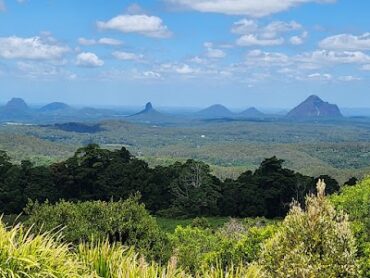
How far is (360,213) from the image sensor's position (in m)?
23.6

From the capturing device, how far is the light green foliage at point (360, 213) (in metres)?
18.6

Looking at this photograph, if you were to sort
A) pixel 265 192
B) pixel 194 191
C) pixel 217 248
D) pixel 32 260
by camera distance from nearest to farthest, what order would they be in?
pixel 32 260 < pixel 217 248 < pixel 265 192 < pixel 194 191

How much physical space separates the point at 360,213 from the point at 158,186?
160ft

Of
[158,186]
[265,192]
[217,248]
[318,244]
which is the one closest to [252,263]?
[318,244]

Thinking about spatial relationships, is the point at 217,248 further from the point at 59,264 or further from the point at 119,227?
the point at 59,264

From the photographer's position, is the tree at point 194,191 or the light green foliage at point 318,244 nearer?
the light green foliage at point 318,244

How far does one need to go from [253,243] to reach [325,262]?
12.5 meters

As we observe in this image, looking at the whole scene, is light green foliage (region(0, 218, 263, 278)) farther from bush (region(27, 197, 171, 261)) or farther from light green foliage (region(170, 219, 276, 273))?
bush (region(27, 197, 171, 261))

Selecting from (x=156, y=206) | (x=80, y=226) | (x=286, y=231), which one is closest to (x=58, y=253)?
(x=286, y=231)

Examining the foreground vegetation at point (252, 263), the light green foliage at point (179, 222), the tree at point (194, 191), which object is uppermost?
the foreground vegetation at point (252, 263)

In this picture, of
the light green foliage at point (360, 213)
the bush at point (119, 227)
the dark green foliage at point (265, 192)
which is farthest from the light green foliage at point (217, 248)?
the dark green foliage at point (265, 192)

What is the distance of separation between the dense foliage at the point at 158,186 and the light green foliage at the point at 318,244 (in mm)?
53993

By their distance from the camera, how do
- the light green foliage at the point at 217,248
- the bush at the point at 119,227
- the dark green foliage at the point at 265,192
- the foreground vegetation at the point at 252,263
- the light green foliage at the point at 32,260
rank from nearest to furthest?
the light green foliage at the point at 32,260
the foreground vegetation at the point at 252,263
the light green foliage at the point at 217,248
the bush at the point at 119,227
the dark green foliage at the point at 265,192

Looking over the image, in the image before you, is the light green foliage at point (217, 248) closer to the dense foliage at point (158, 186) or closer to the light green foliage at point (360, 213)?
the light green foliage at point (360, 213)
